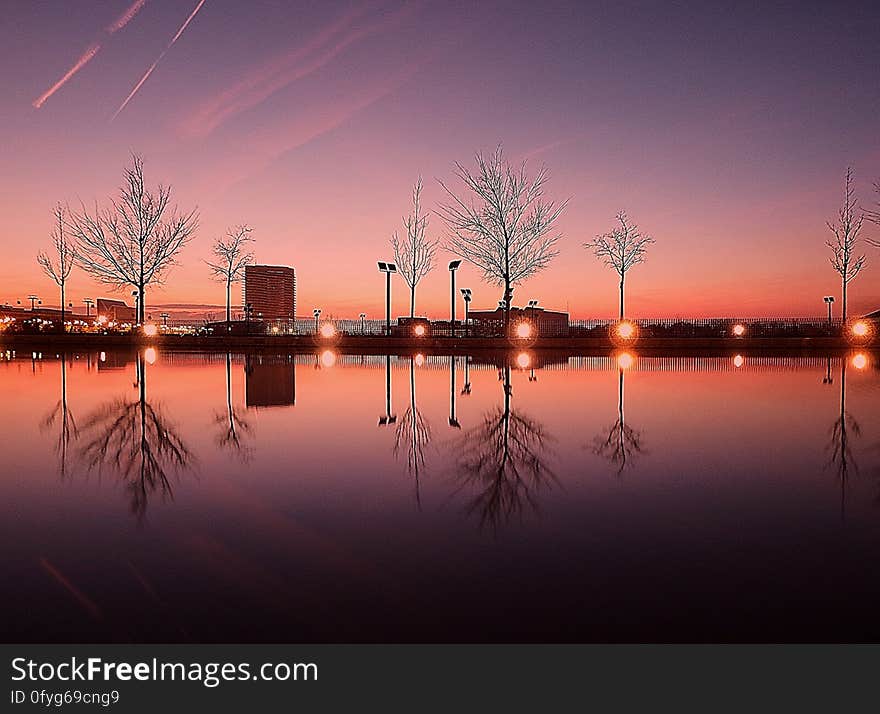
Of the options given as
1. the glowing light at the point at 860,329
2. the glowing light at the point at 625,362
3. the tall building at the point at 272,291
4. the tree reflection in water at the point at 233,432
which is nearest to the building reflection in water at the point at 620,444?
the tree reflection in water at the point at 233,432

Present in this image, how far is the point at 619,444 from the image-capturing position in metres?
5.69

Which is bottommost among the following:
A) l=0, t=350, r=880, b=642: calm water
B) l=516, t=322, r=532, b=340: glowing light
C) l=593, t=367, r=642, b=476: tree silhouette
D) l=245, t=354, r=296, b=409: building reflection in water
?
l=0, t=350, r=880, b=642: calm water

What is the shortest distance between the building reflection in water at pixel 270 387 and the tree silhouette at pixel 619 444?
5018mm

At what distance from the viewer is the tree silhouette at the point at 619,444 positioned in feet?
16.5

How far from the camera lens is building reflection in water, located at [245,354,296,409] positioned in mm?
8930

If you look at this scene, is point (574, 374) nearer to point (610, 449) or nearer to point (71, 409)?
point (610, 449)

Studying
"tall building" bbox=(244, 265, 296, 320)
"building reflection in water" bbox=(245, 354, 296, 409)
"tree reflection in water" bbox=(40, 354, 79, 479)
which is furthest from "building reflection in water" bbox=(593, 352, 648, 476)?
"tall building" bbox=(244, 265, 296, 320)

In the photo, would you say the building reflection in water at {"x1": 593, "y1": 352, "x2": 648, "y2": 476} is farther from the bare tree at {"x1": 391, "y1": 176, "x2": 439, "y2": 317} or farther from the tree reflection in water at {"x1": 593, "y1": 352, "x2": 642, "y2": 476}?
the bare tree at {"x1": 391, "y1": 176, "x2": 439, "y2": 317}

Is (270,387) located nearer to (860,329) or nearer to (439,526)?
(439,526)

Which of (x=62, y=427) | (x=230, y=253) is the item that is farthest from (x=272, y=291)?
(x=62, y=427)

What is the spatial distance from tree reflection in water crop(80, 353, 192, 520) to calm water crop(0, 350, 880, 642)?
4 centimetres

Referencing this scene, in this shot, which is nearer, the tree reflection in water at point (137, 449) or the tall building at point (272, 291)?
the tree reflection in water at point (137, 449)

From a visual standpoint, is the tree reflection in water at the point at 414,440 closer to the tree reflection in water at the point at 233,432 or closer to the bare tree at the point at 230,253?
the tree reflection in water at the point at 233,432
